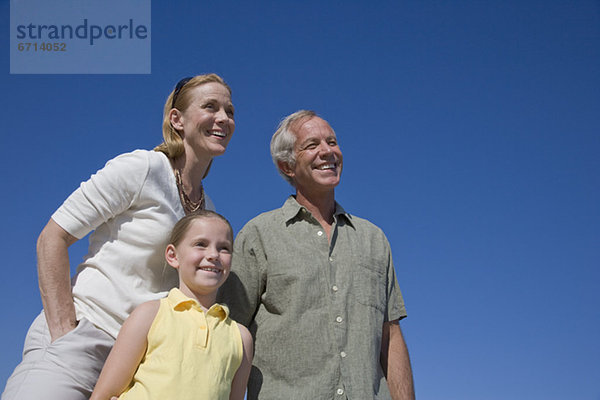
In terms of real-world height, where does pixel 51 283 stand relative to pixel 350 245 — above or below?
below

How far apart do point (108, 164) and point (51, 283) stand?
0.73 m

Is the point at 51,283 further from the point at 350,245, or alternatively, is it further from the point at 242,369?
the point at 350,245

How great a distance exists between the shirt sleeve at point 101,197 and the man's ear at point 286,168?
1.22 meters

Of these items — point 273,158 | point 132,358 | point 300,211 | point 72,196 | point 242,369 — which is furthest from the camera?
point 273,158

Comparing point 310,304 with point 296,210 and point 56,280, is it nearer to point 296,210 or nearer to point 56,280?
point 296,210

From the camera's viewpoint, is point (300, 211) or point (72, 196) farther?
point (300, 211)

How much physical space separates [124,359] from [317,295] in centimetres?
127

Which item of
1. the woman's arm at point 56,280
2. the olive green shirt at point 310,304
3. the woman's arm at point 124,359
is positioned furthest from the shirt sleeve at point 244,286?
the woman's arm at point 56,280

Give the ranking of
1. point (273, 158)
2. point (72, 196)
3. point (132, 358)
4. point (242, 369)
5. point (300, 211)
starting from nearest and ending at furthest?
point (132, 358) → point (242, 369) → point (72, 196) → point (300, 211) → point (273, 158)

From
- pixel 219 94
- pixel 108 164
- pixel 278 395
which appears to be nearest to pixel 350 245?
pixel 278 395

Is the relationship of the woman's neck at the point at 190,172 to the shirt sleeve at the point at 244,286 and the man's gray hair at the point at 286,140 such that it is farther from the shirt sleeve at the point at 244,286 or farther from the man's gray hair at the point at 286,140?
the man's gray hair at the point at 286,140

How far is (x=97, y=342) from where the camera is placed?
320cm

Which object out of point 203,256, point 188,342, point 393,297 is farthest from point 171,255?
point 393,297

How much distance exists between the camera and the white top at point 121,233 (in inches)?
130
